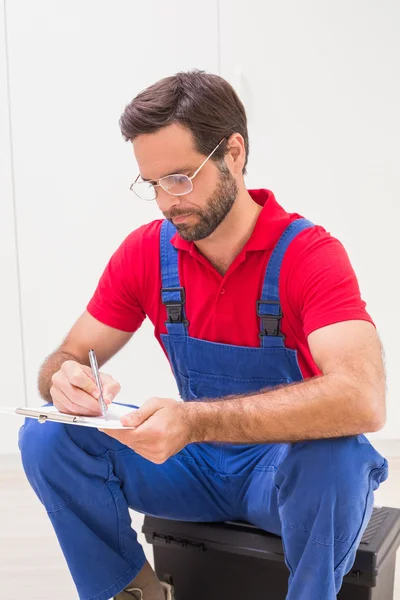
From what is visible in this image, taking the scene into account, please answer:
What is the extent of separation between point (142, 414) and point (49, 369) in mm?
446

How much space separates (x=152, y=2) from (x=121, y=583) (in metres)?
1.87

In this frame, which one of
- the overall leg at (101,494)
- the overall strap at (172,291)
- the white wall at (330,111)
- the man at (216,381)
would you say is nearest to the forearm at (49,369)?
the man at (216,381)

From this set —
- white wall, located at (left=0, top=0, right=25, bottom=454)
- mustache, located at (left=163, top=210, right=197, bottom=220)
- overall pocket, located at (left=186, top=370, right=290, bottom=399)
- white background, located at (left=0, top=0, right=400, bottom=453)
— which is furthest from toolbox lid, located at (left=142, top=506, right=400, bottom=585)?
white wall, located at (left=0, top=0, right=25, bottom=454)

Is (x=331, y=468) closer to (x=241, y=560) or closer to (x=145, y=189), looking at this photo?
(x=241, y=560)

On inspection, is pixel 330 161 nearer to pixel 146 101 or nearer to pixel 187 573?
pixel 146 101

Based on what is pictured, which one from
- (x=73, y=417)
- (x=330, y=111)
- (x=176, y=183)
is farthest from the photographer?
(x=330, y=111)

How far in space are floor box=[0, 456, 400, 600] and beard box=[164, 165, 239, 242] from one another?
3.17 ft

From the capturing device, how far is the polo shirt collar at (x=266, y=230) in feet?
5.23

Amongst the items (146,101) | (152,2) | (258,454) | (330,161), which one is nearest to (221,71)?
(152,2)


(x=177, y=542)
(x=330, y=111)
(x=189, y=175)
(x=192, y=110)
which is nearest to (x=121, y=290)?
(x=189, y=175)

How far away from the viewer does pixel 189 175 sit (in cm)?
155

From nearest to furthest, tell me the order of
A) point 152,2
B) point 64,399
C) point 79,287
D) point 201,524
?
point 64,399 → point 201,524 → point 152,2 → point 79,287

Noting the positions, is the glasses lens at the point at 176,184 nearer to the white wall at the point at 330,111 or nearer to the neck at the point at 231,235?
the neck at the point at 231,235

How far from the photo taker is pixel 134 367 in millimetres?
2760
